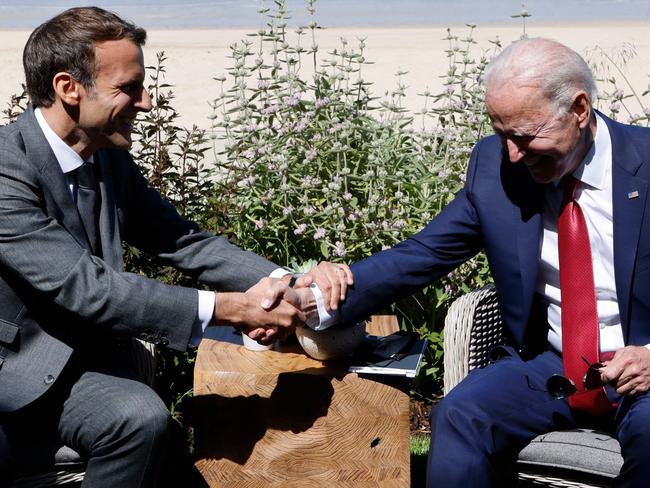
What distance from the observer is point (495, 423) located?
11.6 ft

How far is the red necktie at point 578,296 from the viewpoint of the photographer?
362 cm

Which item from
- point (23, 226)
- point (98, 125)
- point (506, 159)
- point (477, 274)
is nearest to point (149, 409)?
point (23, 226)

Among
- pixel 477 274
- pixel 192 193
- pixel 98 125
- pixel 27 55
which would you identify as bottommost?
pixel 477 274

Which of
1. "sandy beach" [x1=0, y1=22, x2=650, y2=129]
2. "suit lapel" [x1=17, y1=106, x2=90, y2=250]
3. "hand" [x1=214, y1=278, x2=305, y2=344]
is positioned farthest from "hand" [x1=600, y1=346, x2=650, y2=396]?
"sandy beach" [x1=0, y1=22, x2=650, y2=129]

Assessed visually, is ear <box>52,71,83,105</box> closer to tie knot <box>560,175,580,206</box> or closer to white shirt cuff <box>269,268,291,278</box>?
white shirt cuff <box>269,268,291,278</box>

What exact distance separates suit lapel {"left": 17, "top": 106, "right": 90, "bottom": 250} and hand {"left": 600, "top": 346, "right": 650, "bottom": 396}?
1796 mm

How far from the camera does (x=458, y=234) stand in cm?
394

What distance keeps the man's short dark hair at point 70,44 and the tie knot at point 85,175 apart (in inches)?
10.2

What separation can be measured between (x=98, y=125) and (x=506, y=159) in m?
1.42

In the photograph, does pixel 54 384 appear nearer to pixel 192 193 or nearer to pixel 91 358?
pixel 91 358

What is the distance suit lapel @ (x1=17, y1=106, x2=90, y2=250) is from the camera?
3.46 meters

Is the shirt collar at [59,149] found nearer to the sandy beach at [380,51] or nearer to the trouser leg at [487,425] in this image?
the trouser leg at [487,425]

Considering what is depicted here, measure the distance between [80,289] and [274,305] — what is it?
67 cm

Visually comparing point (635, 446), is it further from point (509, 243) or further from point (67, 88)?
point (67, 88)
